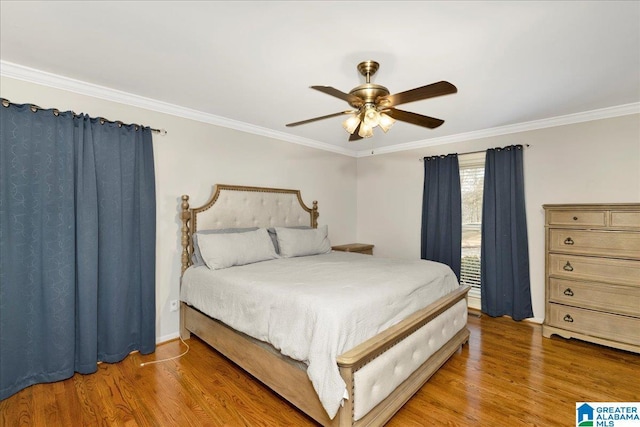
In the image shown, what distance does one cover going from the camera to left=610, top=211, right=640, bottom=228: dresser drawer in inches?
106

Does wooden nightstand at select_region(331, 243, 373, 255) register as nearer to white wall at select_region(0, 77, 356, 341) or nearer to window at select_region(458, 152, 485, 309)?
white wall at select_region(0, 77, 356, 341)

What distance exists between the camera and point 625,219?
276 cm

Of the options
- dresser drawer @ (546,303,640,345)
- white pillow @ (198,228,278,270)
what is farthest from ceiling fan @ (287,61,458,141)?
dresser drawer @ (546,303,640,345)

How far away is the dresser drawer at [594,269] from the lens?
8.97 ft

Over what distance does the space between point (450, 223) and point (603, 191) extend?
1.56 m

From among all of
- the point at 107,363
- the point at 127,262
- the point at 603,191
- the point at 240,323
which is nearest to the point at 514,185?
the point at 603,191

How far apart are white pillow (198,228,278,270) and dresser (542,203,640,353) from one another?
291cm

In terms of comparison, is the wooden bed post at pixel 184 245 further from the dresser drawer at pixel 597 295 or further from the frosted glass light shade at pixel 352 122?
the dresser drawer at pixel 597 295

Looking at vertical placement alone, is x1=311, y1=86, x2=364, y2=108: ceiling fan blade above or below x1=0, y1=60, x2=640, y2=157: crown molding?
below

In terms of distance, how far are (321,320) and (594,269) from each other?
2860 mm

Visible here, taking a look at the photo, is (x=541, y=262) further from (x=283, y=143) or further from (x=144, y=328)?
(x=144, y=328)

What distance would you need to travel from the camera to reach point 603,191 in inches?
124

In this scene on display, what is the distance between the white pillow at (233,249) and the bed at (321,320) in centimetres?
1

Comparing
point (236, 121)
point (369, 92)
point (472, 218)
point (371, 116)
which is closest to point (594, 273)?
point (472, 218)
